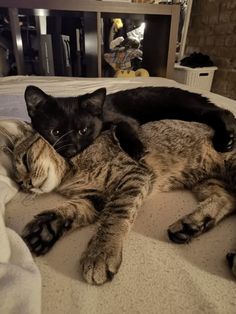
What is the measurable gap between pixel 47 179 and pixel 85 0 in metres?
1.95

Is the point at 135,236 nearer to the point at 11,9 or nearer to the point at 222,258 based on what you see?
the point at 222,258

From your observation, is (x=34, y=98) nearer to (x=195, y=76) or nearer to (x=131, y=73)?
(x=131, y=73)

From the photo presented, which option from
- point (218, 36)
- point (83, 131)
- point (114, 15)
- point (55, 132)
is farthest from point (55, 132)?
point (218, 36)

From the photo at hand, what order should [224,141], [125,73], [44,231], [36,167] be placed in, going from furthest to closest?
[125,73]
[224,141]
[36,167]
[44,231]

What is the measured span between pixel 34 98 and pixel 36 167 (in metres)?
0.36

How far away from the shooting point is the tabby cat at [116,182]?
0.69 metres

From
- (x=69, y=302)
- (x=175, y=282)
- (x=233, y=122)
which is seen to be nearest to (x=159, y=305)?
(x=175, y=282)

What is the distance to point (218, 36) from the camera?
3365mm

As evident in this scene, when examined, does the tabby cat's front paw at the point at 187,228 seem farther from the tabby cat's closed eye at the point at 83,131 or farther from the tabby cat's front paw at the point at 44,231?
the tabby cat's closed eye at the point at 83,131

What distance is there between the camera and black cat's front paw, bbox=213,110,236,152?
3.41 feet

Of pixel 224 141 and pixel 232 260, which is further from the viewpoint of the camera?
pixel 224 141

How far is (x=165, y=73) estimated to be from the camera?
9.05 feet

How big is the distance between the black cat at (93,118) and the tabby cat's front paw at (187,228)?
36cm

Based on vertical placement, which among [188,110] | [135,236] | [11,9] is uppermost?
[11,9]
